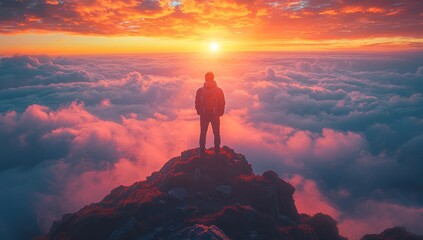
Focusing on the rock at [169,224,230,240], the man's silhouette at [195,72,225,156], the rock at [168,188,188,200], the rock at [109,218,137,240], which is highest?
the man's silhouette at [195,72,225,156]

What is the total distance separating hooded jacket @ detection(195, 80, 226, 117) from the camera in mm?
11258

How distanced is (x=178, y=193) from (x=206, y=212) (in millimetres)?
1688

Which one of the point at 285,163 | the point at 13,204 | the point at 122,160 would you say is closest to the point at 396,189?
the point at 285,163

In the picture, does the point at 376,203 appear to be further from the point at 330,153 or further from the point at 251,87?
the point at 251,87

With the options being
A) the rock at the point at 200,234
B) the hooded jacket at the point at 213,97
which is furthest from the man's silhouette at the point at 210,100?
the rock at the point at 200,234

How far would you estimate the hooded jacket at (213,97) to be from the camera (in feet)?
36.9

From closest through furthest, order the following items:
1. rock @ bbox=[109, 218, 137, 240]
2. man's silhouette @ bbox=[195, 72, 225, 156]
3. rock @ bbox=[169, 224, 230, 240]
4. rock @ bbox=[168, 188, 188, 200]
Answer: rock @ bbox=[169, 224, 230, 240] → rock @ bbox=[109, 218, 137, 240] → rock @ bbox=[168, 188, 188, 200] → man's silhouette @ bbox=[195, 72, 225, 156]

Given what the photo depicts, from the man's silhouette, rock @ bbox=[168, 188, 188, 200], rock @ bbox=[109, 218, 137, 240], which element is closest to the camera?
rock @ bbox=[109, 218, 137, 240]

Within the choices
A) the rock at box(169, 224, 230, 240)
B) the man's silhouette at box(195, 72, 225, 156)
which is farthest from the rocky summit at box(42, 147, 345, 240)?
the man's silhouette at box(195, 72, 225, 156)

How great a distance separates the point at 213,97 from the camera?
1133 centimetres

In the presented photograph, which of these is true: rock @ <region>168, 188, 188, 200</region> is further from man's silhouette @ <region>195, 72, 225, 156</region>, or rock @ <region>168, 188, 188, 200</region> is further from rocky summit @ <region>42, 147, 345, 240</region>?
man's silhouette @ <region>195, 72, 225, 156</region>

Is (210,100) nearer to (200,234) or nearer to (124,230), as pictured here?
(200,234)

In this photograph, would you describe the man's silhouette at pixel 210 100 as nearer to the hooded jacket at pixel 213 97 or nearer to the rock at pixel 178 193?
the hooded jacket at pixel 213 97

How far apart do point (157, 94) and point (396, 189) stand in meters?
122
